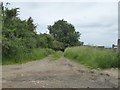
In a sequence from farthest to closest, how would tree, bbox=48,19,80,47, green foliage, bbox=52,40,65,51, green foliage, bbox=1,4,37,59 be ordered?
tree, bbox=48,19,80,47, green foliage, bbox=52,40,65,51, green foliage, bbox=1,4,37,59

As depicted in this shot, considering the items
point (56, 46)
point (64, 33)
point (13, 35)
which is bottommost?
point (56, 46)

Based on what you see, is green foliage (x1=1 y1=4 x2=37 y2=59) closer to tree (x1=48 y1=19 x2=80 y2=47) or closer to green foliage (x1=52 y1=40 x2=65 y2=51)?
green foliage (x1=52 y1=40 x2=65 y2=51)

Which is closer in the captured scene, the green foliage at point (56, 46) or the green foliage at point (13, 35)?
the green foliage at point (13, 35)

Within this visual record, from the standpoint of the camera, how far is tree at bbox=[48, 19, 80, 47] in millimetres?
84562

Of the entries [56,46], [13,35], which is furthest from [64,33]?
[13,35]

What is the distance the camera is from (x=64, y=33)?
88125mm

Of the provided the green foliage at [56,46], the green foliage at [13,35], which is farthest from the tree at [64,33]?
the green foliage at [13,35]

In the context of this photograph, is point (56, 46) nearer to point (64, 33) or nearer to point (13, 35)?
point (64, 33)

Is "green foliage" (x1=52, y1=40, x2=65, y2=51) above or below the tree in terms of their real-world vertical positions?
below

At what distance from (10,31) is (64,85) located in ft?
53.3

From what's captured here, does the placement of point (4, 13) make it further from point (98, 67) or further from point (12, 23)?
point (98, 67)

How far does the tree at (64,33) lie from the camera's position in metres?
84.6

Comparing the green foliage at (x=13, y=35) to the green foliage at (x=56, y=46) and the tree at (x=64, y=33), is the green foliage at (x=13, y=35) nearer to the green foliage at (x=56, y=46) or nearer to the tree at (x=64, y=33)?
the green foliage at (x=56, y=46)

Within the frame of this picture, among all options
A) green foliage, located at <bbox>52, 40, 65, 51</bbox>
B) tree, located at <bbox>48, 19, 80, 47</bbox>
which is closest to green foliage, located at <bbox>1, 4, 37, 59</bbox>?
green foliage, located at <bbox>52, 40, 65, 51</bbox>
